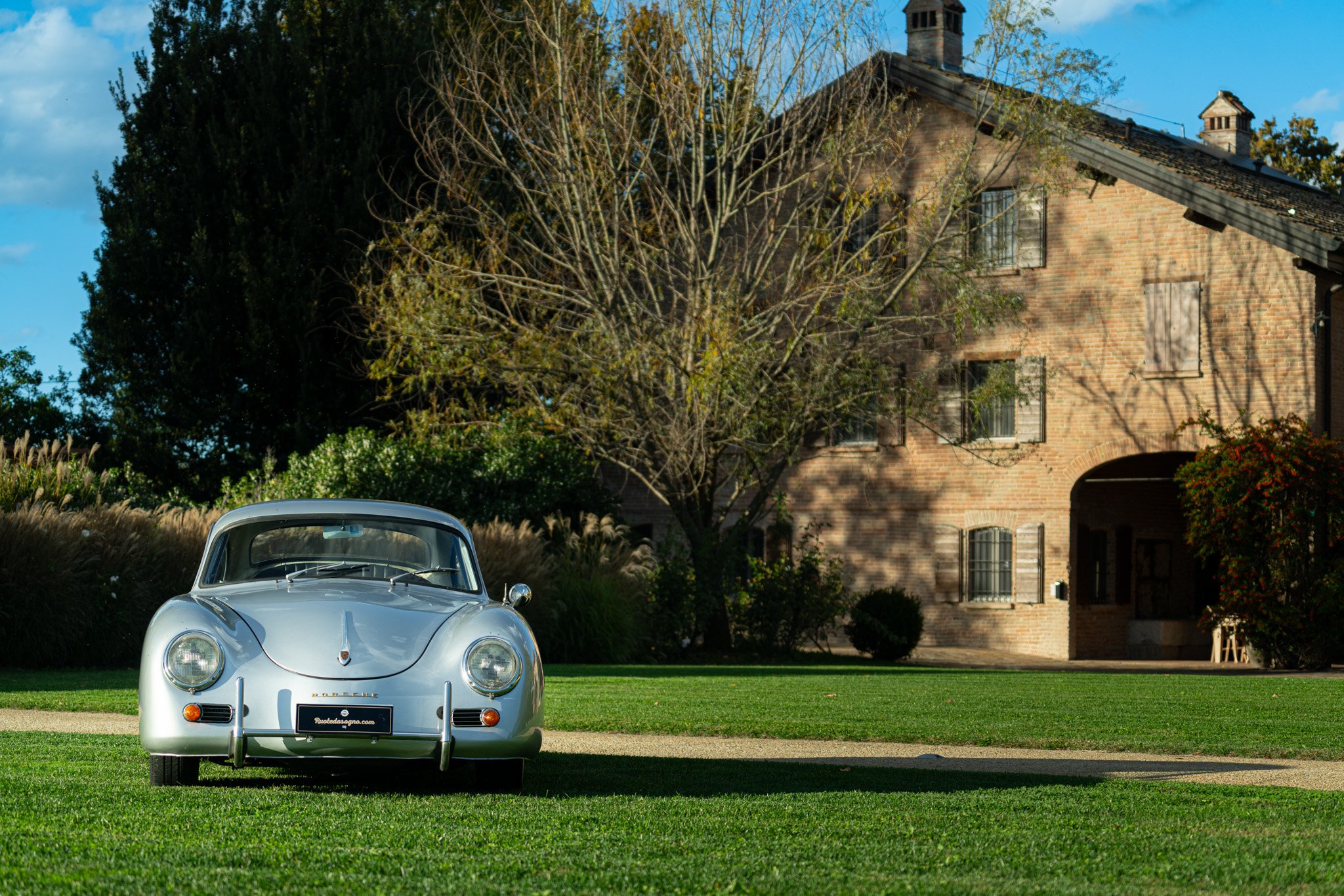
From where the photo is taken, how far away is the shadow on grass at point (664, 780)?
725 cm

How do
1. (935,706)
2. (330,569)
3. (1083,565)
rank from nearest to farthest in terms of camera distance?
(330,569), (935,706), (1083,565)

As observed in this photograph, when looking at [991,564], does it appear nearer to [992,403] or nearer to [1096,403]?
[1096,403]

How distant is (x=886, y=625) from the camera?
23516mm

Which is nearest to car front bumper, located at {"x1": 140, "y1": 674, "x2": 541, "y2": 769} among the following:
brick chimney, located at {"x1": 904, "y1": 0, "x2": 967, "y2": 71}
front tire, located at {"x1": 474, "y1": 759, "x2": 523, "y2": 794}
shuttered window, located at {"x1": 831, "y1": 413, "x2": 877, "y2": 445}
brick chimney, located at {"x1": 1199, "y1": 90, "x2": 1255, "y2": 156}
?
front tire, located at {"x1": 474, "y1": 759, "x2": 523, "y2": 794}

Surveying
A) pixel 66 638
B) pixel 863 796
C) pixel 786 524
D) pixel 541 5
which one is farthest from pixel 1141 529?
pixel 863 796

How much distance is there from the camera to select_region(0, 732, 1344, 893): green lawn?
15.8ft

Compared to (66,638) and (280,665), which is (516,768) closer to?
(280,665)

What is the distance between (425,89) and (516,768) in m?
23.4

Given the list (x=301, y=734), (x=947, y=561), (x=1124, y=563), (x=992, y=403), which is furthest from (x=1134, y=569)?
(x=301, y=734)

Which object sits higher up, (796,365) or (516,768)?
(796,365)

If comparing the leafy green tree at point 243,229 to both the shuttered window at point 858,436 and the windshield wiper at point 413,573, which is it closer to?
the shuttered window at point 858,436

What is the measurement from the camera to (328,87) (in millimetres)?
29203

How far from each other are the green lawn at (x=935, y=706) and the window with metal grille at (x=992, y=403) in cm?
599

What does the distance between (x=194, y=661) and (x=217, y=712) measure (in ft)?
0.83
